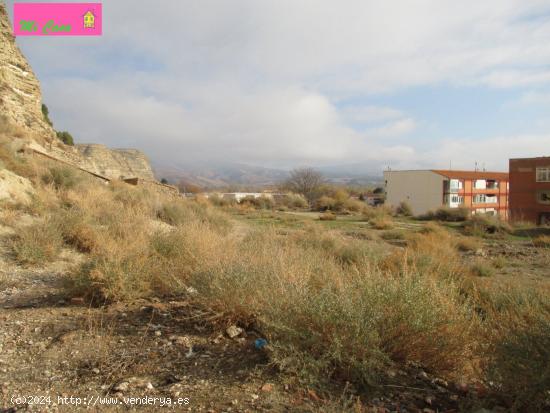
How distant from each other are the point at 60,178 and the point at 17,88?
11.0 m

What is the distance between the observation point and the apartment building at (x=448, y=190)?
5738 centimetres

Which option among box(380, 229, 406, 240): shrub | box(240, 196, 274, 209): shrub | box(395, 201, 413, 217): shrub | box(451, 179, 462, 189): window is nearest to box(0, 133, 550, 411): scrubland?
box(380, 229, 406, 240): shrub

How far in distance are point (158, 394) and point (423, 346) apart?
212 cm

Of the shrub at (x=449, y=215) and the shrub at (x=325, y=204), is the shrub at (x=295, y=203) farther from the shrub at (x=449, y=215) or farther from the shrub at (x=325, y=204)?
the shrub at (x=449, y=215)

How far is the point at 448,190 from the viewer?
56969 mm

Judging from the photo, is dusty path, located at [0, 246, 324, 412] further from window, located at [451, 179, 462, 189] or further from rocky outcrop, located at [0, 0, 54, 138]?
window, located at [451, 179, 462, 189]

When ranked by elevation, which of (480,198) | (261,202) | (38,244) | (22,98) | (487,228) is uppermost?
(22,98)

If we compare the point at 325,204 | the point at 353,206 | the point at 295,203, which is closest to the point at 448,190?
the point at 353,206

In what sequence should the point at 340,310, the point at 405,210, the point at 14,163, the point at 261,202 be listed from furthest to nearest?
the point at 405,210 → the point at 261,202 → the point at 14,163 → the point at 340,310

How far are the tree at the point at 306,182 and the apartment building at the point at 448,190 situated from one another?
13.2 metres

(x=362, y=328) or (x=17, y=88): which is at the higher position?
(x=17, y=88)

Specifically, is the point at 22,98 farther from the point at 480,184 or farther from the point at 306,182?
the point at 480,184

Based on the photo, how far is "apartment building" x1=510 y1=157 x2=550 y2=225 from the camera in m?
42.5

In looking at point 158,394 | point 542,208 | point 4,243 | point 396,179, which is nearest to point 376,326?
point 158,394
